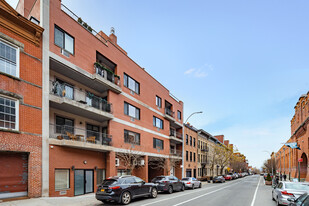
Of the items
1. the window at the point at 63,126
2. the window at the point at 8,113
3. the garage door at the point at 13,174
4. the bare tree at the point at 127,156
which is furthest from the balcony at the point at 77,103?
the garage door at the point at 13,174

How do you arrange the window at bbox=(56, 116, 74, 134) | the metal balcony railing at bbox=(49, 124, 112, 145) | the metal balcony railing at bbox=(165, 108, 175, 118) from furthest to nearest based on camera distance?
the metal balcony railing at bbox=(165, 108, 175, 118)
the window at bbox=(56, 116, 74, 134)
the metal balcony railing at bbox=(49, 124, 112, 145)

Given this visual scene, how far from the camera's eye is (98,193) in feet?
40.0

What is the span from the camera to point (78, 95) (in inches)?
697

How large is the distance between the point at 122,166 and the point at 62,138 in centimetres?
753

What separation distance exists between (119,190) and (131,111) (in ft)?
38.9

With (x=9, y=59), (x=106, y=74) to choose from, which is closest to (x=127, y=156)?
(x=106, y=74)

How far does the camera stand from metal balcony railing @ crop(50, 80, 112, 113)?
14902 mm

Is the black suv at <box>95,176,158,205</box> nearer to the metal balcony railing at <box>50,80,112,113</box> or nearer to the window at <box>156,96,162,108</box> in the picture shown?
the metal balcony railing at <box>50,80,112,113</box>

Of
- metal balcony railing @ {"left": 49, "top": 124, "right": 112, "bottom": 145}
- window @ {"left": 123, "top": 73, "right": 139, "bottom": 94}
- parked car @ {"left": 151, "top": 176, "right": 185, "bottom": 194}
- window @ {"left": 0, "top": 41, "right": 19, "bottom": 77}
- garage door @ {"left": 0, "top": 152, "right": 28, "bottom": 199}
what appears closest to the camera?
garage door @ {"left": 0, "top": 152, "right": 28, "bottom": 199}

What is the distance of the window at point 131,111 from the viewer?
73.5ft

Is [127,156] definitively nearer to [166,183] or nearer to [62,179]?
[166,183]

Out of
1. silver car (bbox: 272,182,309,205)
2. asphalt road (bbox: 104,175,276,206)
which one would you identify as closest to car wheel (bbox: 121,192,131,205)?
asphalt road (bbox: 104,175,276,206)

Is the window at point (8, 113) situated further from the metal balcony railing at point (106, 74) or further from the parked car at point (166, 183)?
the parked car at point (166, 183)

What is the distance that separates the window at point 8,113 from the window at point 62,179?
434cm
